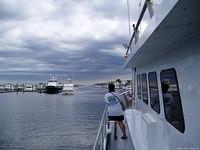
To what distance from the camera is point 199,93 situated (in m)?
2.50

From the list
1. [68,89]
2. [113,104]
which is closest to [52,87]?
[68,89]

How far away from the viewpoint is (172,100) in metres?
3.42

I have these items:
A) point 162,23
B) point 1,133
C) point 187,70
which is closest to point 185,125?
point 187,70

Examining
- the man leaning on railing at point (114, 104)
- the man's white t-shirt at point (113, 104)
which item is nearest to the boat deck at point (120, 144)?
the man leaning on railing at point (114, 104)

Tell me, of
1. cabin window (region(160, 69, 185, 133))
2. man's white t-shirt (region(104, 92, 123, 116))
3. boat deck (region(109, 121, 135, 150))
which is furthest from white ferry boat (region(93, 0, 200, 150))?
man's white t-shirt (region(104, 92, 123, 116))

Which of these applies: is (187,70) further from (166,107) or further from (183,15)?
(166,107)

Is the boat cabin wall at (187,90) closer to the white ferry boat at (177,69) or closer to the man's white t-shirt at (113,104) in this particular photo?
the white ferry boat at (177,69)

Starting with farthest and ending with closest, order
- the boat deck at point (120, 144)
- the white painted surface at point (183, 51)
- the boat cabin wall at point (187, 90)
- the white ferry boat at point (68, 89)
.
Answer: the white ferry boat at point (68, 89) < the boat deck at point (120, 144) < the boat cabin wall at point (187, 90) < the white painted surface at point (183, 51)

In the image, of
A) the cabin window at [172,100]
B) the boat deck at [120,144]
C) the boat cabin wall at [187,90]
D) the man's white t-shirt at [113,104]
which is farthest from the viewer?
the man's white t-shirt at [113,104]

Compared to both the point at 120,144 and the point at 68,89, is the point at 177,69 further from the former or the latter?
the point at 68,89

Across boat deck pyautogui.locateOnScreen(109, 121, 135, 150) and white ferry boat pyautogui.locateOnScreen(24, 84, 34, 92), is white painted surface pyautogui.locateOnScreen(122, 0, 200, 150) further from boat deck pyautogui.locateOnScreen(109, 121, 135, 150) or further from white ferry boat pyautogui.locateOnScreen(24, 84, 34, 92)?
white ferry boat pyautogui.locateOnScreen(24, 84, 34, 92)

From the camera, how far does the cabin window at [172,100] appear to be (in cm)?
306

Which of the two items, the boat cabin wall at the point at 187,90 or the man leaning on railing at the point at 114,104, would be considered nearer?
the boat cabin wall at the point at 187,90

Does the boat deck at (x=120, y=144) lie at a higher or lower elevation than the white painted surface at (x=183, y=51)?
lower
